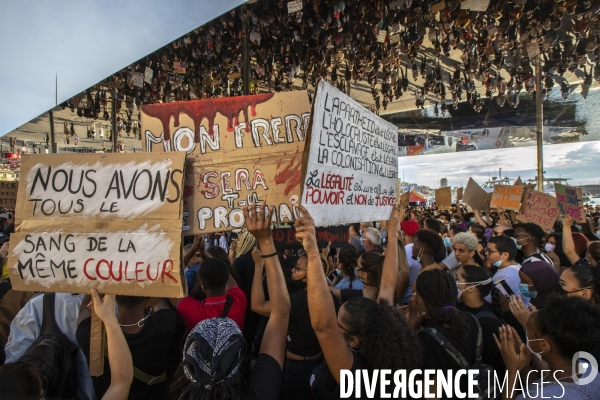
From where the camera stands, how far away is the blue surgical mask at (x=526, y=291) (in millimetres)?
3434

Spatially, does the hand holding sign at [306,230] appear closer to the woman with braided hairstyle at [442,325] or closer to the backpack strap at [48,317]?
the woman with braided hairstyle at [442,325]

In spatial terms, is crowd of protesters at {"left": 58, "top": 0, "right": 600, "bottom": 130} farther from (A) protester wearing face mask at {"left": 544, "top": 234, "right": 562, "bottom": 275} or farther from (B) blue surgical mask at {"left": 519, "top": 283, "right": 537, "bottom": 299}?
(B) blue surgical mask at {"left": 519, "top": 283, "right": 537, "bottom": 299}

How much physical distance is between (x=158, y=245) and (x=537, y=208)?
7.05 meters

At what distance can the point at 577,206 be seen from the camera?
6.30 meters

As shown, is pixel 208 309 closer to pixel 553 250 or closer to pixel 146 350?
pixel 146 350

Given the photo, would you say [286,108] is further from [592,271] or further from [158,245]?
[592,271]

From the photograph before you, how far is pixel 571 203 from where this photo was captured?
6.33m

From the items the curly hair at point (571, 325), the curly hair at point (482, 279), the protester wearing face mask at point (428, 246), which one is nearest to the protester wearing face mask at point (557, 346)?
the curly hair at point (571, 325)

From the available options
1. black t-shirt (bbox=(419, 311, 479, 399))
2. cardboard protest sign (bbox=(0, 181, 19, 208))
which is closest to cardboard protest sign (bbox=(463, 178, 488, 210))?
black t-shirt (bbox=(419, 311, 479, 399))

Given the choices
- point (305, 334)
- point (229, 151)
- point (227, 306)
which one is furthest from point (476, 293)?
point (229, 151)

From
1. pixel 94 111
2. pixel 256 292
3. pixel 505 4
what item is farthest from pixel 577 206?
pixel 94 111

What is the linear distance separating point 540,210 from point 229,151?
6615 millimetres

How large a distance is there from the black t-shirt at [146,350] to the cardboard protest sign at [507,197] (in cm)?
713

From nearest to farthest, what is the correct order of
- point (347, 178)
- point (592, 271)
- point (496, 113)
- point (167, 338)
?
point (167, 338)
point (347, 178)
point (592, 271)
point (496, 113)
